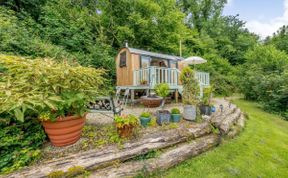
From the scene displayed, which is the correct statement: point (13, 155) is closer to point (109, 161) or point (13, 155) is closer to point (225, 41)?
point (109, 161)

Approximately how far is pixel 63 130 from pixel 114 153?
1.01 metres

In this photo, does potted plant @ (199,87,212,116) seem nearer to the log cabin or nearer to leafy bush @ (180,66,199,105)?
leafy bush @ (180,66,199,105)

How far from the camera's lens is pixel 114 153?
2.71 metres

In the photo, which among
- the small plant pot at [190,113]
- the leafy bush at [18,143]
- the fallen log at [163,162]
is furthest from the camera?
the small plant pot at [190,113]

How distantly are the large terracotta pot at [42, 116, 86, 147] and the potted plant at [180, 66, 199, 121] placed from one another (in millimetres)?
2896

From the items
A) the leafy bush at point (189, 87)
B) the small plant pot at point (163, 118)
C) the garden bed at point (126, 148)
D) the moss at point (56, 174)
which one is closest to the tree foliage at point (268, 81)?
the leafy bush at point (189, 87)

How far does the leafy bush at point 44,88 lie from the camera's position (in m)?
2.38

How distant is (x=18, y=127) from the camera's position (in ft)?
8.82

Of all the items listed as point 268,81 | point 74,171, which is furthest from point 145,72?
point 268,81

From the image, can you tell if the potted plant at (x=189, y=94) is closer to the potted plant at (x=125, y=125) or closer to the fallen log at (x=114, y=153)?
the fallen log at (x=114, y=153)

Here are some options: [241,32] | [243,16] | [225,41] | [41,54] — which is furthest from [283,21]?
[41,54]

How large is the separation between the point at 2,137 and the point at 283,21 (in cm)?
3809

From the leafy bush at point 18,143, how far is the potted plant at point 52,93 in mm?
193

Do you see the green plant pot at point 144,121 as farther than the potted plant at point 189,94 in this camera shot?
No
